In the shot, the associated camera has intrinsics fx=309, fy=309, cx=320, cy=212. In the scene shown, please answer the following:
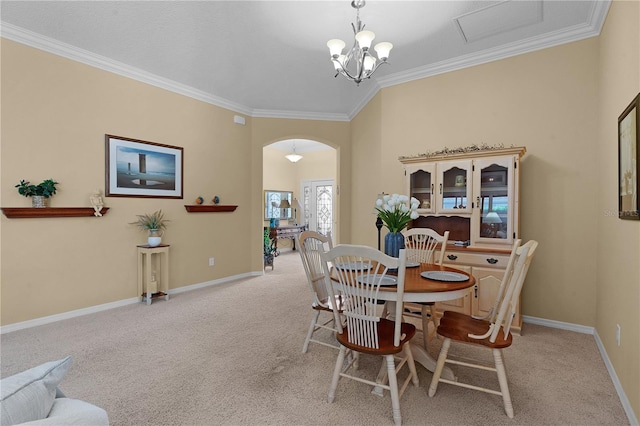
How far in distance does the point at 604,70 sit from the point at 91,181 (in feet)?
17.9

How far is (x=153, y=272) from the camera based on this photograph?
13.8 feet

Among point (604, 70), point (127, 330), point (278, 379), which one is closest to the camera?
point (278, 379)

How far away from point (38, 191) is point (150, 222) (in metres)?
1.18

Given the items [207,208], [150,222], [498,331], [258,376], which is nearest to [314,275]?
[258,376]

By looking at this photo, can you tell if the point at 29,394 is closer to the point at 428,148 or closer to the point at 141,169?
the point at 141,169

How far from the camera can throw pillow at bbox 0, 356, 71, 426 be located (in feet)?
2.33

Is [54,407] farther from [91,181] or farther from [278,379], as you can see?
[91,181]

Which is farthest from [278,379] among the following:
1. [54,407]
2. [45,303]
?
[45,303]

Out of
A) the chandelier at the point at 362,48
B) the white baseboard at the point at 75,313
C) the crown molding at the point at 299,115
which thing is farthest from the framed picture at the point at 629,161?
the white baseboard at the point at 75,313

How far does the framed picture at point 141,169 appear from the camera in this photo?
385 cm

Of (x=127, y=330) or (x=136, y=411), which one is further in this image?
(x=127, y=330)

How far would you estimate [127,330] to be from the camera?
3.14 metres

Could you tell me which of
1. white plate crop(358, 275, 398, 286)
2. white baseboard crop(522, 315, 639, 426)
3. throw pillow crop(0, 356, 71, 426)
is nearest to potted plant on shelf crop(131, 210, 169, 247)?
white plate crop(358, 275, 398, 286)

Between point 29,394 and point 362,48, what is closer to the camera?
point 29,394
